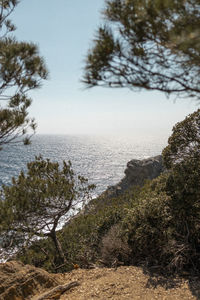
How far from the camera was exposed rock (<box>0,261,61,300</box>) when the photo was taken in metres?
4.91

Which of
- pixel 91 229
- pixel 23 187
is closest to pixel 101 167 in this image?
pixel 91 229

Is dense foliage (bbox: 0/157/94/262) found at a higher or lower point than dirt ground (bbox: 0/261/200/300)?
higher

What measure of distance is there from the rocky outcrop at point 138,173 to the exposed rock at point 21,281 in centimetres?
2138

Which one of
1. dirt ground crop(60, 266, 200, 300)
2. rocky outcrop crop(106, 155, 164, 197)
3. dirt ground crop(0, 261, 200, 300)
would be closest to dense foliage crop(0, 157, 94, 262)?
dirt ground crop(0, 261, 200, 300)

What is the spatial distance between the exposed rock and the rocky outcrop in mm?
21376

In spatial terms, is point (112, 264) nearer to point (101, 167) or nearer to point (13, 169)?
point (13, 169)

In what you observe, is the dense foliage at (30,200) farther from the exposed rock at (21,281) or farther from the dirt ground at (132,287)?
the dirt ground at (132,287)

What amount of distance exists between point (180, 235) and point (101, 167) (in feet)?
195

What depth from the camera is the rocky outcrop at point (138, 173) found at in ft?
86.6

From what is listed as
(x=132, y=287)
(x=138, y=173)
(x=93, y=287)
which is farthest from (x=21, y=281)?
(x=138, y=173)

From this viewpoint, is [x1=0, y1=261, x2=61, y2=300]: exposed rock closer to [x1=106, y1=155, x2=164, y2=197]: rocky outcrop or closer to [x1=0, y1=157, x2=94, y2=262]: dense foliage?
[x1=0, y1=157, x2=94, y2=262]: dense foliage

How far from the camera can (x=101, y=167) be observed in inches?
2596

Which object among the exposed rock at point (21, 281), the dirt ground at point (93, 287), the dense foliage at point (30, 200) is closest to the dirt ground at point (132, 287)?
the dirt ground at point (93, 287)

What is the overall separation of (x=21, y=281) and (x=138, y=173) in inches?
909
